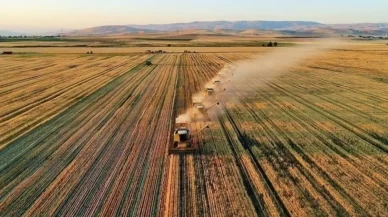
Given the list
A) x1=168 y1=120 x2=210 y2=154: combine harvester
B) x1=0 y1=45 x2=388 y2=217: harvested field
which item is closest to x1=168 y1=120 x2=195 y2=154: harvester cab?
x1=168 y1=120 x2=210 y2=154: combine harvester

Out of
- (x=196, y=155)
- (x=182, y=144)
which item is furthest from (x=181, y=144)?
(x=196, y=155)

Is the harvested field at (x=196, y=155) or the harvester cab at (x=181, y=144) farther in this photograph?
the harvester cab at (x=181, y=144)

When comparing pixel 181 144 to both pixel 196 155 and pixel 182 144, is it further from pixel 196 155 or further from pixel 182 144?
pixel 196 155

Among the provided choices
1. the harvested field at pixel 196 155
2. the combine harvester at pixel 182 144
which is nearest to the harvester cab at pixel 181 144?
the combine harvester at pixel 182 144

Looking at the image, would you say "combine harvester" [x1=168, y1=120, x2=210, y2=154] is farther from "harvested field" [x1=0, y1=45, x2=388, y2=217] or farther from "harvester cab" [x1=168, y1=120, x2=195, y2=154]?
"harvested field" [x1=0, y1=45, x2=388, y2=217]

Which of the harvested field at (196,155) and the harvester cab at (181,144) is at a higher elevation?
the harvester cab at (181,144)

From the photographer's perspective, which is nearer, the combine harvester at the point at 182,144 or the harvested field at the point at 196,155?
the harvested field at the point at 196,155

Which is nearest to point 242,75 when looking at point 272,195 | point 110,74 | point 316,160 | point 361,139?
point 110,74

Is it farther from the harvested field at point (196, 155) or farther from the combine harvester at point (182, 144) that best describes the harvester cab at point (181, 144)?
the harvested field at point (196, 155)

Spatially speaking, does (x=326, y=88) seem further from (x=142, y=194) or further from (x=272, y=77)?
(x=142, y=194)
